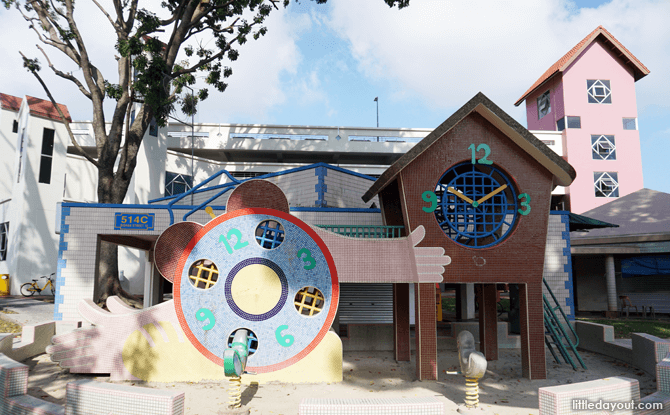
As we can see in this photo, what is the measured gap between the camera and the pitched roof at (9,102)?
28.0m

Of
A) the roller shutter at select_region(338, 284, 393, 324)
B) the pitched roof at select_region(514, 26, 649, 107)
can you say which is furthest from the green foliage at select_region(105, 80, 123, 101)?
the pitched roof at select_region(514, 26, 649, 107)

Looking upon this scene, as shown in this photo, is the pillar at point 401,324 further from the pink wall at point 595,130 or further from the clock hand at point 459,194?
the pink wall at point 595,130

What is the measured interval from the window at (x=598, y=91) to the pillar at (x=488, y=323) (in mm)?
26931

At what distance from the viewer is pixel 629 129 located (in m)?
32.9

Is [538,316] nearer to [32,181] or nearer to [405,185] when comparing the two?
[405,185]

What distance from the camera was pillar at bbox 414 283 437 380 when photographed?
1011cm

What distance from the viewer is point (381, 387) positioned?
386 inches

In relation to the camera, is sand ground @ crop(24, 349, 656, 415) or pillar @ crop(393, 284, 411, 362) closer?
sand ground @ crop(24, 349, 656, 415)

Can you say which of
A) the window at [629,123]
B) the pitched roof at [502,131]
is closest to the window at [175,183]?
the pitched roof at [502,131]

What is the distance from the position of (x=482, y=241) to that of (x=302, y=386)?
597 cm

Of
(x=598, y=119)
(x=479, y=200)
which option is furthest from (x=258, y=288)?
(x=598, y=119)

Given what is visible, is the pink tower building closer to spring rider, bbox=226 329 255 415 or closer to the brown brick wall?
the brown brick wall

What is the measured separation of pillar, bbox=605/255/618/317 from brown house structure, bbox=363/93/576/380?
1221 centimetres

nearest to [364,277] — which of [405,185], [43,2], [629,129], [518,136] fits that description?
[405,185]
